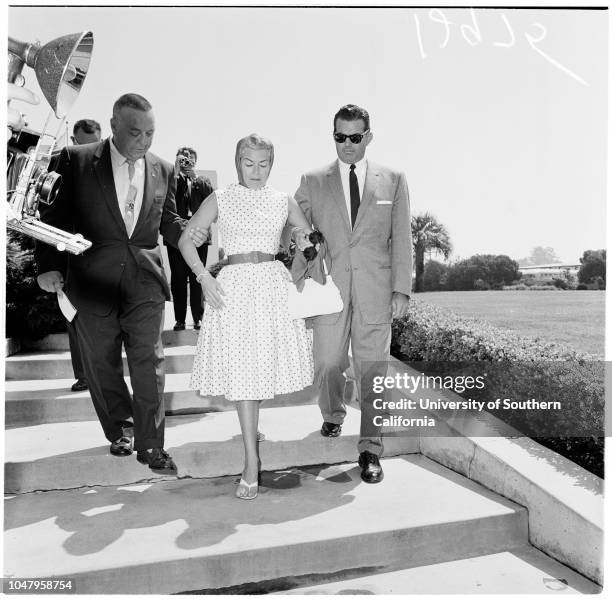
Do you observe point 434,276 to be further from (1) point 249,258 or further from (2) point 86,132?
(2) point 86,132

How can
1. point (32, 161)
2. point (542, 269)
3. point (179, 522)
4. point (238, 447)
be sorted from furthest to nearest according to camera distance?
1. point (542, 269)
2. point (238, 447)
3. point (179, 522)
4. point (32, 161)

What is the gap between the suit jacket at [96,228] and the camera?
3.39m

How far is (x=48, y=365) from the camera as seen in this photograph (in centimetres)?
481

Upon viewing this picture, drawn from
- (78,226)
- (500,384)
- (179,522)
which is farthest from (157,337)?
(500,384)

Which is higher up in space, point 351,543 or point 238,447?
point 238,447

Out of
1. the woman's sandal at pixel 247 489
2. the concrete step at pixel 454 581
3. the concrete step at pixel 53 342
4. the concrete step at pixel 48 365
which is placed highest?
the concrete step at pixel 53 342

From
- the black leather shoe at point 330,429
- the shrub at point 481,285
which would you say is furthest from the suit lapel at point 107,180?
the shrub at point 481,285

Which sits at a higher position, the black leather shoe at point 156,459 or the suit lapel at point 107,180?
the suit lapel at point 107,180

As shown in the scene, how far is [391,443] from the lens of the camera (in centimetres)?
404

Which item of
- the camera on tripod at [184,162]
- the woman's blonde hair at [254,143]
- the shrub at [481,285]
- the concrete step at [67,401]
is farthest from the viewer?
the camera on tripod at [184,162]

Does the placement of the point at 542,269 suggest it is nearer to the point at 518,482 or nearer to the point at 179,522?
the point at 518,482

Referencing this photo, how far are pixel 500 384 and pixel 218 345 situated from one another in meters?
1.62

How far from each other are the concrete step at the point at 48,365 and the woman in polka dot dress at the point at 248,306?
1548 mm

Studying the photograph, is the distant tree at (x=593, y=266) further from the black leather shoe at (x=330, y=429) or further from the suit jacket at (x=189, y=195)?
the suit jacket at (x=189, y=195)
